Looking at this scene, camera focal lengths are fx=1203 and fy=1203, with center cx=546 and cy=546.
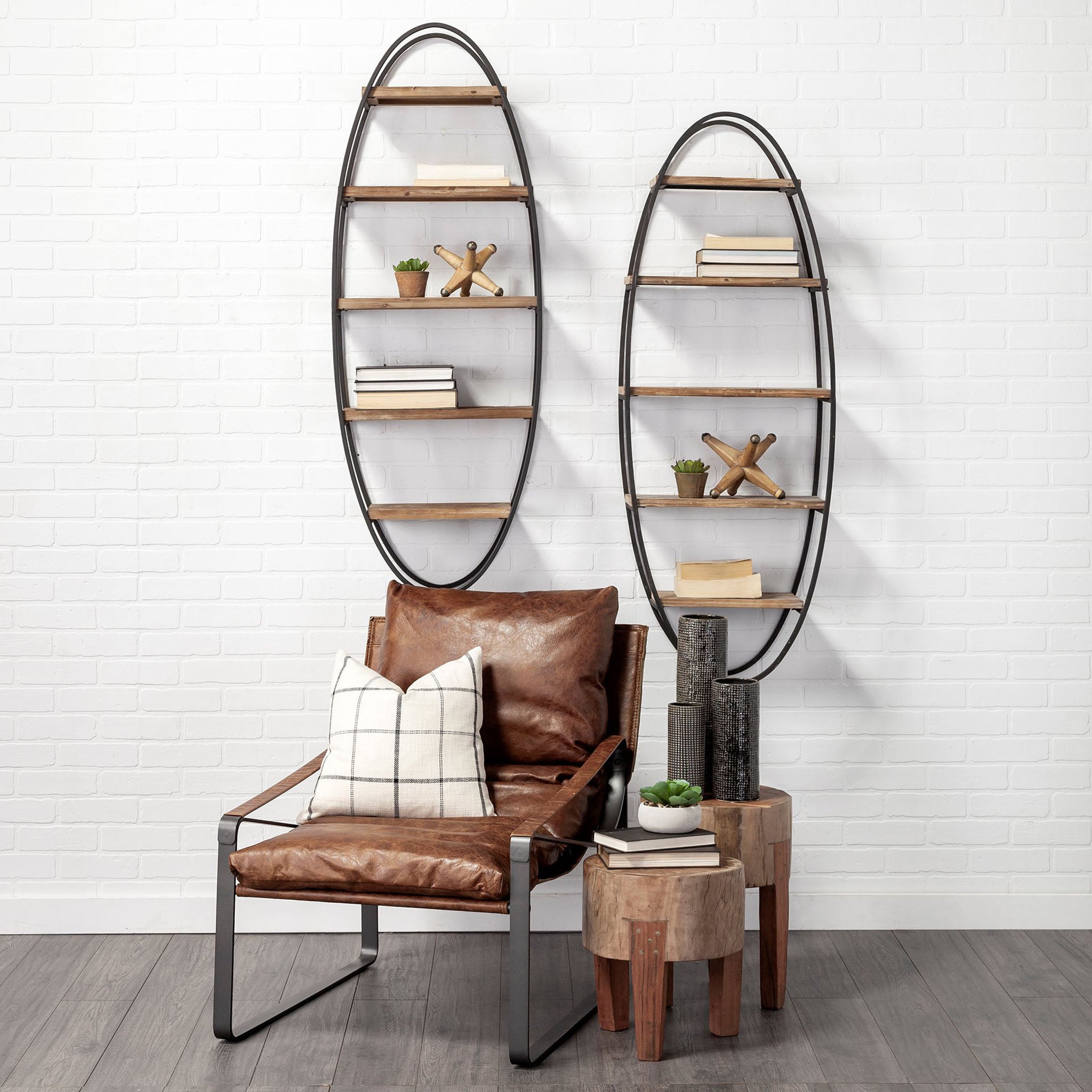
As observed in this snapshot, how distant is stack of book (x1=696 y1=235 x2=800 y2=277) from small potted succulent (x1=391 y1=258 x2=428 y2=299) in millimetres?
708

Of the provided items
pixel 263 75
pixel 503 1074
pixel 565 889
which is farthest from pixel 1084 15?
pixel 503 1074

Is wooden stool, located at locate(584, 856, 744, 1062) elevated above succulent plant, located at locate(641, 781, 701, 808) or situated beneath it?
situated beneath

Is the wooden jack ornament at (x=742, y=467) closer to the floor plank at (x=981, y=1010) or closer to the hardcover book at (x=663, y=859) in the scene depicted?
the hardcover book at (x=663, y=859)

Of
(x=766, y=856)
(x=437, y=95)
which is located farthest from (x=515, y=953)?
(x=437, y=95)

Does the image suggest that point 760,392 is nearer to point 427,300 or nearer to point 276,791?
point 427,300

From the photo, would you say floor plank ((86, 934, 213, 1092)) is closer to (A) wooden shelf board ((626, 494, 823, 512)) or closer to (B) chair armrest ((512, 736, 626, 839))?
(B) chair armrest ((512, 736, 626, 839))

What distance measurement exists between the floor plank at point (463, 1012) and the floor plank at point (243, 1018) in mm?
364

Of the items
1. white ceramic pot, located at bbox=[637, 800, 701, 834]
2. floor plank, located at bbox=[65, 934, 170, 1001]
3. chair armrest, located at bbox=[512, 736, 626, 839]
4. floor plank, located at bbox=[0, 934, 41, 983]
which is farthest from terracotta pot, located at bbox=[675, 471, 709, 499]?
floor plank, located at bbox=[0, 934, 41, 983]

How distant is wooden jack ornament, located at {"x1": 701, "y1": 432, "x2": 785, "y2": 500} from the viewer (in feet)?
10.2

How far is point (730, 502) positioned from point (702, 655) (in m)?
0.44

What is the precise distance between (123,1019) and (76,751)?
851 millimetres

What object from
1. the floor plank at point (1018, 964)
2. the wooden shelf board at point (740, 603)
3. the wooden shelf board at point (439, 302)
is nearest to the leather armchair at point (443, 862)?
the wooden shelf board at point (740, 603)

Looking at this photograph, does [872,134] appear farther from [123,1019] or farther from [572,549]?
[123,1019]

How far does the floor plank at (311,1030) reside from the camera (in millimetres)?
2428
